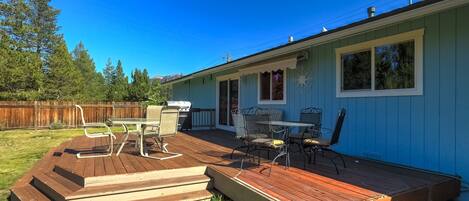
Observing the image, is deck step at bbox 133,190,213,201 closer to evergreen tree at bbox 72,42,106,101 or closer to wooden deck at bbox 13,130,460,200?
wooden deck at bbox 13,130,460,200

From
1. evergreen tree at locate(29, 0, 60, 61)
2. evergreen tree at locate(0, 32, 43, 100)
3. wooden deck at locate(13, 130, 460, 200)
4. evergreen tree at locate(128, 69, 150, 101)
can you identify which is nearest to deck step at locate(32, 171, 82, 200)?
wooden deck at locate(13, 130, 460, 200)

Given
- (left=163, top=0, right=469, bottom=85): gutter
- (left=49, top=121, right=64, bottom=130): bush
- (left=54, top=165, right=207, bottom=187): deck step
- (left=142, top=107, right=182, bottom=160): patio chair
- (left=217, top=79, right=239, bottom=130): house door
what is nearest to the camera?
(left=163, top=0, right=469, bottom=85): gutter

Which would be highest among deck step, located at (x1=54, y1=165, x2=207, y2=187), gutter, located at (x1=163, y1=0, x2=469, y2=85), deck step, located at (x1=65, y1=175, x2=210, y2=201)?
gutter, located at (x1=163, y1=0, x2=469, y2=85)

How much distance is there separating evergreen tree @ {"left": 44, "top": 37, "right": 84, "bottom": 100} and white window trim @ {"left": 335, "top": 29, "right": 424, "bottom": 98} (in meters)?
22.6

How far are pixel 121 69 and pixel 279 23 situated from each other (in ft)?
94.4

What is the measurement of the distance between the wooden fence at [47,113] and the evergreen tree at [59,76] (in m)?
7.86

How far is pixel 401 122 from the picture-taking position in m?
4.51

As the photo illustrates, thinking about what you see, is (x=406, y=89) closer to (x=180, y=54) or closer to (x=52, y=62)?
(x=52, y=62)

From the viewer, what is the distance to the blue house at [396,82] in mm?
3824

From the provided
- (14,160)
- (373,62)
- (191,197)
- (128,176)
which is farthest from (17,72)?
(373,62)

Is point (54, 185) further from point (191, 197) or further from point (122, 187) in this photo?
point (191, 197)

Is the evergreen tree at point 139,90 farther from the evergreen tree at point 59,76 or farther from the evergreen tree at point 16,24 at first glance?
the evergreen tree at point 16,24

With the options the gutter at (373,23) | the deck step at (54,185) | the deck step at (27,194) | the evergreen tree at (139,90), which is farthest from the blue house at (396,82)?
the evergreen tree at (139,90)

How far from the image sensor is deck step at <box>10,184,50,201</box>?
11.9ft
